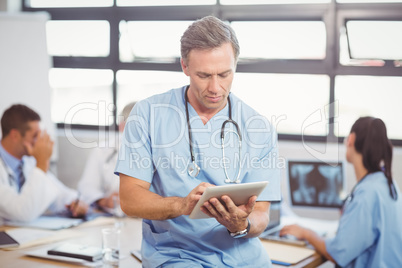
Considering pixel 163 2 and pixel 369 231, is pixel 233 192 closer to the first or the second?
pixel 369 231

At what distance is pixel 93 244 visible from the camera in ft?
6.89

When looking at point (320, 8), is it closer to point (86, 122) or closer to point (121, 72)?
point (121, 72)

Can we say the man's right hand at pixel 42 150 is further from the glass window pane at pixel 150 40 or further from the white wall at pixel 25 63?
the glass window pane at pixel 150 40

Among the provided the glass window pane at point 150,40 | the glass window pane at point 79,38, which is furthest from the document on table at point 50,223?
the glass window pane at point 79,38

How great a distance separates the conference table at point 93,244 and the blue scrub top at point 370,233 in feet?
0.40

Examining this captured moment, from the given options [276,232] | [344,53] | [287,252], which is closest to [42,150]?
[276,232]

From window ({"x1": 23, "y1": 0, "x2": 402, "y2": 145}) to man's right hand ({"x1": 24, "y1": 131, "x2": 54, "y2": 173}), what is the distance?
1.41 m

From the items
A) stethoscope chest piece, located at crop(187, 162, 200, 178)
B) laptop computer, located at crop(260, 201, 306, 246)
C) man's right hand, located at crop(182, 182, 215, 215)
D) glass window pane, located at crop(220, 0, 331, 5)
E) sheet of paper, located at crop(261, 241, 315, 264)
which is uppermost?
glass window pane, located at crop(220, 0, 331, 5)

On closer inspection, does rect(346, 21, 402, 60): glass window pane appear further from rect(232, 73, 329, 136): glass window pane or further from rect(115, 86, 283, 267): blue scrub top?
rect(115, 86, 283, 267): blue scrub top

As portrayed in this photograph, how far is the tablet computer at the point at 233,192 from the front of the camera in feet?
4.52

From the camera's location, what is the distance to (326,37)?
143 inches

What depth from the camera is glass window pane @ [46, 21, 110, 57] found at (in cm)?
441

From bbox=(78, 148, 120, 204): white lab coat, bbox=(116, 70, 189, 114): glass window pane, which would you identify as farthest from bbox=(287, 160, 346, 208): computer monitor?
bbox=(116, 70, 189, 114): glass window pane

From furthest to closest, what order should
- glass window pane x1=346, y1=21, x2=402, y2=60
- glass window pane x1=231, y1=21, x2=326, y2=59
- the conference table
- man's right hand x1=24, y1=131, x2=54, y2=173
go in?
glass window pane x1=231, y1=21, x2=326, y2=59
glass window pane x1=346, y1=21, x2=402, y2=60
man's right hand x1=24, y1=131, x2=54, y2=173
the conference table
